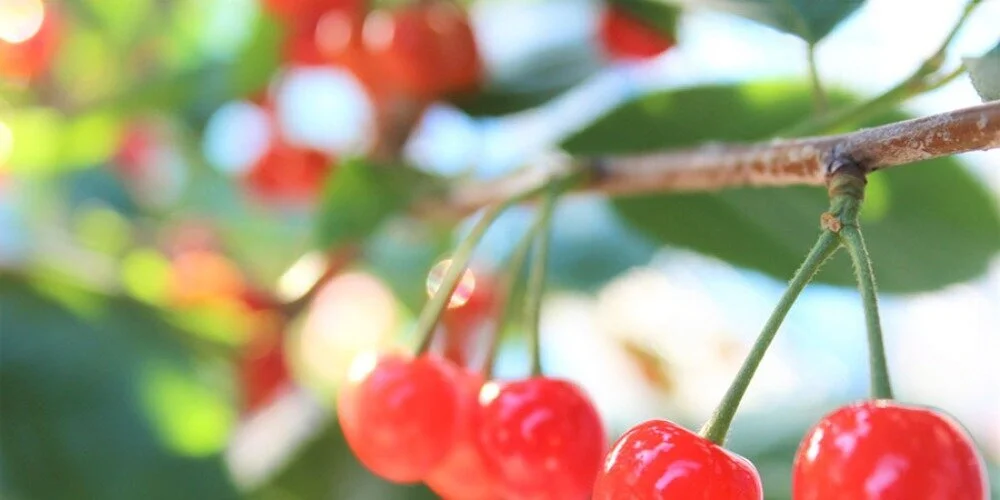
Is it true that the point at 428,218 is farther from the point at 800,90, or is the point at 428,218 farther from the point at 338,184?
the point at 800,90

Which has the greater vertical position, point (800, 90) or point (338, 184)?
point (800, 90)

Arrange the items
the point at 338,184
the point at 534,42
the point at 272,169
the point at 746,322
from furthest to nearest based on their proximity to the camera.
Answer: the point at 746,322, the point at 272,169, the point at 534,42, the point at 338,184

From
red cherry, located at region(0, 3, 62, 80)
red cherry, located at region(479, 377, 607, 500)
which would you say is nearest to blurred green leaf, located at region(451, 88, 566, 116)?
red cherry, located at region(479, 377, 607, 500)

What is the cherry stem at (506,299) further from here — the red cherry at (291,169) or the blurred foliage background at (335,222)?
the red cherry at (291,169)

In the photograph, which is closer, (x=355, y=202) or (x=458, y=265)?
(x=458, y=265)

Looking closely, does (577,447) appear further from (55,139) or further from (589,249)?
(55,139)

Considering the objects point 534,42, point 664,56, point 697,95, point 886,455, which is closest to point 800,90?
point 697,95

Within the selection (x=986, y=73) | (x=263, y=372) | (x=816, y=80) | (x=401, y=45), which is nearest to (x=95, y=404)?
(x=263, y=372)
